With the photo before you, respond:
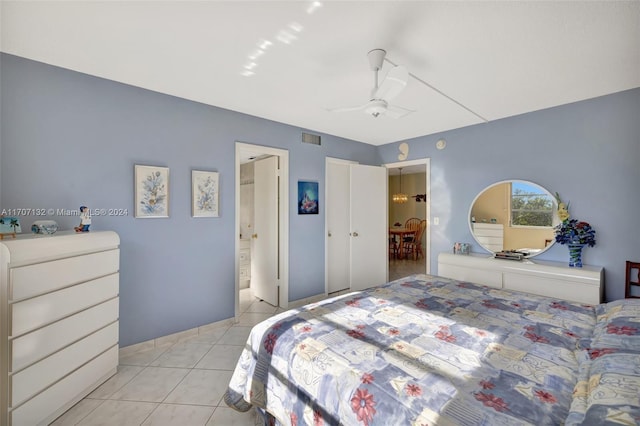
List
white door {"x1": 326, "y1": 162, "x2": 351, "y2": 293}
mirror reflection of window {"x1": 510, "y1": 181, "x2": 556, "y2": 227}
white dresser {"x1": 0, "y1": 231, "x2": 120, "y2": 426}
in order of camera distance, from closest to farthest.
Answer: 1. white dresser {"x1": 0, "y1": 231, "x2": 120, "y2": 426}
2. mirror reflection of window {"x1": 510, "y1": 181, "x2": 556, "y2": 227}
3. white door {"x1": 326, "y1": 162, "x2": 351, "y2": 293}

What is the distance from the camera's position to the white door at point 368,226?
4227 millimetres

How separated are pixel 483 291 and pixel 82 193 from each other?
3441 millimetres

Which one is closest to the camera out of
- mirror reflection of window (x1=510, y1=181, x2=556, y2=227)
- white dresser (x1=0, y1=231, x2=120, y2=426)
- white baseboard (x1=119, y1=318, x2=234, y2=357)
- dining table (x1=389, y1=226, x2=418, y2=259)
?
white dresser (x1=0, y1=231, x2=120, y2=426)

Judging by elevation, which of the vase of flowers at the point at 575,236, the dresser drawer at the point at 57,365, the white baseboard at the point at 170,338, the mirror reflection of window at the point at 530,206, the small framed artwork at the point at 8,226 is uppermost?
the mirror reflection of window at the point at 530,206

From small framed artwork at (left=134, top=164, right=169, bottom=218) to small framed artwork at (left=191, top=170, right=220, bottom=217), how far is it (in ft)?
0.83

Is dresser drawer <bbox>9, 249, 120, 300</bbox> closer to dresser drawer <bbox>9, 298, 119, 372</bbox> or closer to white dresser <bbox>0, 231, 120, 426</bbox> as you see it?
white dresser <bbox>0, 231, 120, 426</bbox>

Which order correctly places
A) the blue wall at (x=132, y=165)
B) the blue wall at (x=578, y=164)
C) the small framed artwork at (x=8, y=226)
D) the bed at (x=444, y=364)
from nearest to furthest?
1. the bed at (x=444, y=364)
2. the small framed artwork at (x=8, y=226)
3. the blue wall at (x=132, y=165)
4. the blue wall at (x=578, y=164)

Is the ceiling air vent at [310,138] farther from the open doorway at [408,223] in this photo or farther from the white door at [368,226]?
the open doorway at [408,223]

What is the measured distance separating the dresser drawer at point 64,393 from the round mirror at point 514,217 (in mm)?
4119

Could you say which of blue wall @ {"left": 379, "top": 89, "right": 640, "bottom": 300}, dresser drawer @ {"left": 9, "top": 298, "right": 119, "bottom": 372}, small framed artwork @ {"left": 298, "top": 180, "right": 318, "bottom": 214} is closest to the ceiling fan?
small framed artwork @ {"left": 298, "top": 180, "right": 318, "bottom": 214}

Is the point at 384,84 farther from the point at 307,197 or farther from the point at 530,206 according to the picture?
the point at 530,206

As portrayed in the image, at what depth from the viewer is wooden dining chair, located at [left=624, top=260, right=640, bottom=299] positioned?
250cm

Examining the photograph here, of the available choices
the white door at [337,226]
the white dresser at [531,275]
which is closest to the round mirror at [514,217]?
the white dresser at [531,275]

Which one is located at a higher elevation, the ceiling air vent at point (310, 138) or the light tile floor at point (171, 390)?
the ceiling air vent at point (310, 138)
